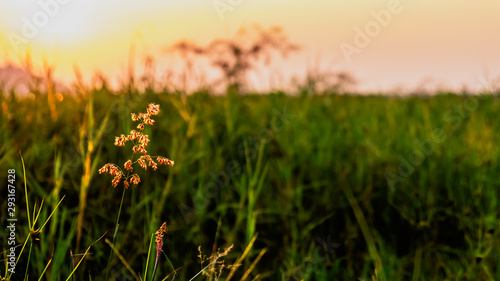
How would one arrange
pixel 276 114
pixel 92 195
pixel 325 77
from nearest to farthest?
pixel 92 195 < pixel 276 114 < pixel 325 77

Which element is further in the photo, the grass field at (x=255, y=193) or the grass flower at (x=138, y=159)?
the grass field at (x=255, y=193)

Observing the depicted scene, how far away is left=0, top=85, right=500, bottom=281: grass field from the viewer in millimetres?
1754

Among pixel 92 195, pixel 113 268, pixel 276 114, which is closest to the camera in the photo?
pixel 113 268

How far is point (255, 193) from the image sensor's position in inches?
74.7

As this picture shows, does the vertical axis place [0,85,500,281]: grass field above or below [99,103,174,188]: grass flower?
below

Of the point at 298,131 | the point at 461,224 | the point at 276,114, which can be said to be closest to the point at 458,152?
the point at 461,224

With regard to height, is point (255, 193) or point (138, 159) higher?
point (138, 159)

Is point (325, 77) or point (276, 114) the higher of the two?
point (325, 77)

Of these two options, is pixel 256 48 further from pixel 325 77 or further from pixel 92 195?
pixel 92 195

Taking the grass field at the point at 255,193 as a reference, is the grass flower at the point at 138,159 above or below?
above

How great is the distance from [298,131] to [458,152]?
923mm

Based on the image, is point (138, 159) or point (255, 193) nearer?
point (138, 159)

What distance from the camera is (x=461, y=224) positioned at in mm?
2072

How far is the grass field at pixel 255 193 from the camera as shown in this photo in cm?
175
